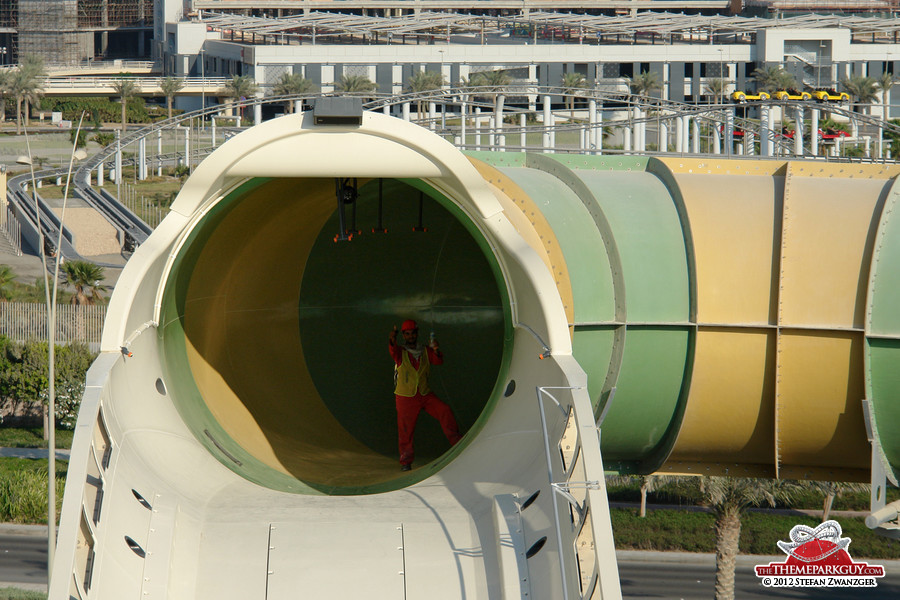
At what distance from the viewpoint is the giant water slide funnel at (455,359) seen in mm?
6094

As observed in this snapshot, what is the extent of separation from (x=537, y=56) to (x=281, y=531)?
215ft

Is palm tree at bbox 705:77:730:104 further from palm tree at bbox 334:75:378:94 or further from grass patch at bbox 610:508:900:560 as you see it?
grass patch at bbox 610:508:900:560

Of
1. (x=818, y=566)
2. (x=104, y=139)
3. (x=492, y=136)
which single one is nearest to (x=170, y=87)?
(x=104, y=139)

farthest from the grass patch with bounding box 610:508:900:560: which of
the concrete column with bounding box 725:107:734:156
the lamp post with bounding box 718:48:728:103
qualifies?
the lamp post with bounding box 718:48:728:103

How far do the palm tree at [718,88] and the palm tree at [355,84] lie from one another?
21820 millimetres

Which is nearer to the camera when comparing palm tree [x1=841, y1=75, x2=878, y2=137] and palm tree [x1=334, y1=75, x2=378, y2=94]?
palm tree [x1=334, y1=75, x2=378, y2=94]

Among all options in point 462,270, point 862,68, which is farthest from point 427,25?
point 462,270

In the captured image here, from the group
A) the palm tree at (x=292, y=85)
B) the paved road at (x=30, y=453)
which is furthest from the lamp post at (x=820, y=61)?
the paved road at (x=30, y=453)

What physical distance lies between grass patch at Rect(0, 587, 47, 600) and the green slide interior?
1398cm

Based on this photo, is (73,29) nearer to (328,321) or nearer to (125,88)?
(125,88)

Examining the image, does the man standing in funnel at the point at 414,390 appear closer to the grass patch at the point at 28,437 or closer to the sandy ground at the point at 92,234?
the grass patch at the point at 28,437

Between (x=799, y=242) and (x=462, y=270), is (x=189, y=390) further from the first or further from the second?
(x=799, y=242)

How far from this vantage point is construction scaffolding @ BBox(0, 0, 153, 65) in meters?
98.6

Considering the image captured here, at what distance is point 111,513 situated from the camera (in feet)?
18.8
